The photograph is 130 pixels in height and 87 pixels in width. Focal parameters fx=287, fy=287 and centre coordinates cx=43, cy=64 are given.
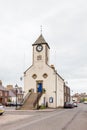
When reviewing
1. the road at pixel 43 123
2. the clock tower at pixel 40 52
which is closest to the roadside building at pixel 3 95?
the clock tower at pixel 40 52

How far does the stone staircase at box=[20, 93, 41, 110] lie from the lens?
5153 cm

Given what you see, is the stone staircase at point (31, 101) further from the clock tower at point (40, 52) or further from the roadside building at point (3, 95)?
the roadside building at point (3, 95)

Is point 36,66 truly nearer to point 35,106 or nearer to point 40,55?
point 40,55

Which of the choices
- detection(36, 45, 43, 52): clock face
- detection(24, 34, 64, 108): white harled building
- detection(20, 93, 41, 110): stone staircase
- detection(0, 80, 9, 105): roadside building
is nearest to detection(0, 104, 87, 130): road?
detection(20, 93, 41, 110): stone staircase

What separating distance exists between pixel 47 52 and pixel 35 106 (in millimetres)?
15621

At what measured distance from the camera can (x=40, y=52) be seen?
62.9 m

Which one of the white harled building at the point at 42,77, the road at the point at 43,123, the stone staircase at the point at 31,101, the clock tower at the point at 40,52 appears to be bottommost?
the road at the point at 43,123

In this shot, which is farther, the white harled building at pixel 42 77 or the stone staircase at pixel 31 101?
the white harled building at pixel 42 77

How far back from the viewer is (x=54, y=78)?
59.9 meters

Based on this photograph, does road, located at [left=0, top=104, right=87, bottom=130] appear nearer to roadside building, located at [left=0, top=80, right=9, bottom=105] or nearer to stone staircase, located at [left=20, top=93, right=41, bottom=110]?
stone staircase, located at [left=20, top=93, right=41, bottom=110]

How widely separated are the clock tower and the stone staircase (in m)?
8.07

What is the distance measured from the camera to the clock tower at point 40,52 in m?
62.2

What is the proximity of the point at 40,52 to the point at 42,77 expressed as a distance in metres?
5.84

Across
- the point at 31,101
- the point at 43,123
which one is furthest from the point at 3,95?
the point at 43,123
